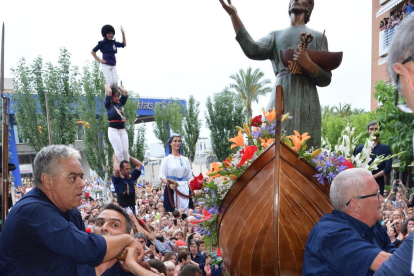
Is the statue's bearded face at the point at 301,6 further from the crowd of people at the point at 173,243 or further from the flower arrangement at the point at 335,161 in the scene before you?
the crowd of people at the point at 173,243

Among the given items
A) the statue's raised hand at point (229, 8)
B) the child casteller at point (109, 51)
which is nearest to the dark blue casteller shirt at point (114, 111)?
the child casteller at point (109, 51)

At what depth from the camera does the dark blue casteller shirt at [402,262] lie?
1218 mm

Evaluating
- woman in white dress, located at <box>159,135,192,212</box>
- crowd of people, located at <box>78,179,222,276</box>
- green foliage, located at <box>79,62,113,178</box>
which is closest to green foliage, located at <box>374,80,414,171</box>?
crowd of people, located at <box>78,179,222,276</box>

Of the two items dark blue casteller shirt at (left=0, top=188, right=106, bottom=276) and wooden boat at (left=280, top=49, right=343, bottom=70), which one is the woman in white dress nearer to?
wooden boat at (left=280, top=49, right=343, bottom=70)

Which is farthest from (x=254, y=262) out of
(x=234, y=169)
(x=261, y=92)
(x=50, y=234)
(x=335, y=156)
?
(x=261, y=92)

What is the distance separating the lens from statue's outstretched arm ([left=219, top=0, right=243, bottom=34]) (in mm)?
3752

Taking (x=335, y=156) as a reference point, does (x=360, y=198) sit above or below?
below

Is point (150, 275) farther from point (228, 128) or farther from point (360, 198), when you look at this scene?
point (228, 128)

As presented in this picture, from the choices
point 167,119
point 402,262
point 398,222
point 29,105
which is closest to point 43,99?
point 29,105

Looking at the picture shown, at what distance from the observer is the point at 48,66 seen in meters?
22.9

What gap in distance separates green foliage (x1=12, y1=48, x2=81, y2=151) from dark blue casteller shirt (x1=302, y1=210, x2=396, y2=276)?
20513 mm

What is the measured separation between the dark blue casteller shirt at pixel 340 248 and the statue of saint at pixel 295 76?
135 centimetres

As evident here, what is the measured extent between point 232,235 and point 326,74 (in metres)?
1.69

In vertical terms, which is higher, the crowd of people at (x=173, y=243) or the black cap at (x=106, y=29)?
the black cap at (x=106, y=29)
